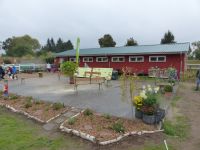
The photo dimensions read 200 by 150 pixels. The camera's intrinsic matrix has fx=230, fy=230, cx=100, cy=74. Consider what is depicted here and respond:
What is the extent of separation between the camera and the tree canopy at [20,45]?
6262 cm

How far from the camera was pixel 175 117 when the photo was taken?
768 centimetres

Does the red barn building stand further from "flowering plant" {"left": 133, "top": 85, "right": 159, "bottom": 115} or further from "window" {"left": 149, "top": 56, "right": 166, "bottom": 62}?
"flowering plant" {"left": 133, "top": 85, "right": 159, "bottom": 115}

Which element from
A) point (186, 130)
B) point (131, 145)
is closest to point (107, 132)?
point (131, 145)

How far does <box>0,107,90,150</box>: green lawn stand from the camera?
17.3ft

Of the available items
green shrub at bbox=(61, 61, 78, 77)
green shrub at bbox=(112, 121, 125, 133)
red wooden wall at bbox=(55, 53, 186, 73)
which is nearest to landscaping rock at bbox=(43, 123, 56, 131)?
green shrub at bbox=(112, 121, 125, 133)

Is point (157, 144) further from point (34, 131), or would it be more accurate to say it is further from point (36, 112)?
point (36, 112)

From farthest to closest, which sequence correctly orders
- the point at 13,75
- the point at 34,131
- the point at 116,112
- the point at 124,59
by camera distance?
the point at 124,59, the point at 13,75, the point at 116,112, the point at 34,131

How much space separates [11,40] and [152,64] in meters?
57.0

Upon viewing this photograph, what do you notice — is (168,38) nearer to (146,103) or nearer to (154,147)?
(146,103)

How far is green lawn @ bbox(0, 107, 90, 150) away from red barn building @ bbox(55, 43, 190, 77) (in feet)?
55.0

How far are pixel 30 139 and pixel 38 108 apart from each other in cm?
266

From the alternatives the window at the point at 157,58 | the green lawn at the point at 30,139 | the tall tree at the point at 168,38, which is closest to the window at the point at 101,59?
the window at the point at 157,58

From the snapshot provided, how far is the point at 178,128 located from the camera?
6.60 meters

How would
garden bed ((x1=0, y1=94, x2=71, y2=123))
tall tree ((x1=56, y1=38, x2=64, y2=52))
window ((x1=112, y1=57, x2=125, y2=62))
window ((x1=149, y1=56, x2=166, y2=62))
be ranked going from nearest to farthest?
garden bed ((x1=0, y1=94, x2=71, y2=123)), window ((x1=149, y1=56, x2=166, y2=62)), window ((x1=112, y1=57, x2=125, y2=62)), tall tree ((x1=56, y1=38, x2=64, y2=52))
